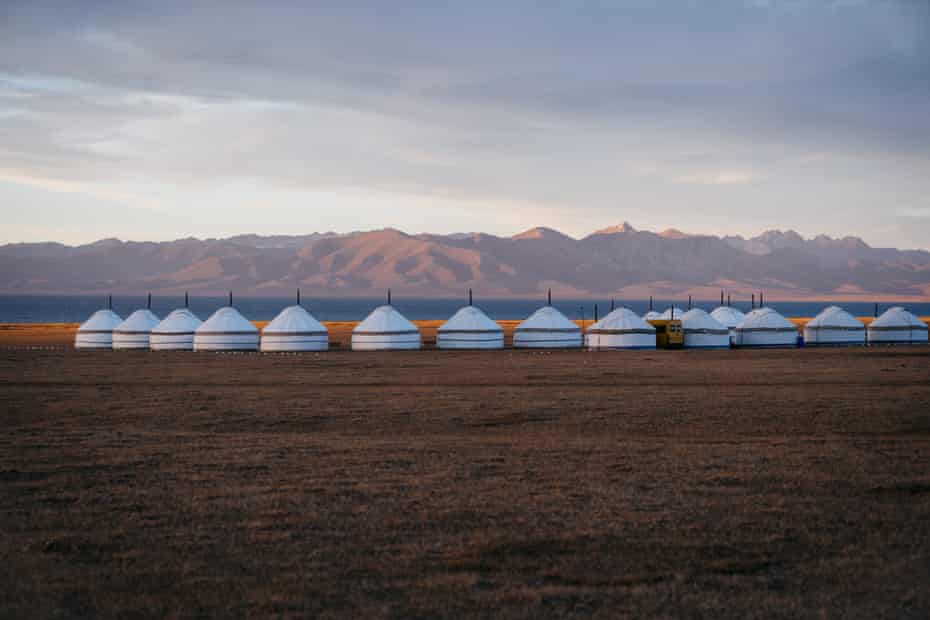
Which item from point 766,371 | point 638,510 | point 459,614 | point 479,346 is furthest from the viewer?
point 479,346

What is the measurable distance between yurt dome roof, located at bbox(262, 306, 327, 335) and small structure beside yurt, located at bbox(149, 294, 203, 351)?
4.47 m

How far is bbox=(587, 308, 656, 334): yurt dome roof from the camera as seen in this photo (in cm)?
4378

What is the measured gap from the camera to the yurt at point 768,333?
1873 inches

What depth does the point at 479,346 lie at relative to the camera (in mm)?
45406

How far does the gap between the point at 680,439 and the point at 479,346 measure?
2915cm

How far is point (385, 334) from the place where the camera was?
4434cm

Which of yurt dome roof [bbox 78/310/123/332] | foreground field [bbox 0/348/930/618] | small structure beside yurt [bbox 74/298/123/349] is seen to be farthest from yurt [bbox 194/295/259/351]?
foreground field [bbox 0/348/930/618]

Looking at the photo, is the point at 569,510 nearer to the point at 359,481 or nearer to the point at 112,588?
the point at 359,481

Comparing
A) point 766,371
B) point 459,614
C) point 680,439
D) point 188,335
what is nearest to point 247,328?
point 188,335

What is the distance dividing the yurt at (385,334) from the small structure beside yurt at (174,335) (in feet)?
25.0

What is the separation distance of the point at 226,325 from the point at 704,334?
828 inches

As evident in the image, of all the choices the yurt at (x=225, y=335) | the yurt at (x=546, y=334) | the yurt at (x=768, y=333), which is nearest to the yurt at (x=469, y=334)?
the yurt at (x=546, y=334)

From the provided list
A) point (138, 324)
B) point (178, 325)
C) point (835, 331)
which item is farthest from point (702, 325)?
point (138, 324)

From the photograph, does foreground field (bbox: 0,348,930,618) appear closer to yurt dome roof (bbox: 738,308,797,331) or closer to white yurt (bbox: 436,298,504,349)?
white yurt (bbox: 436,298,504,349)
